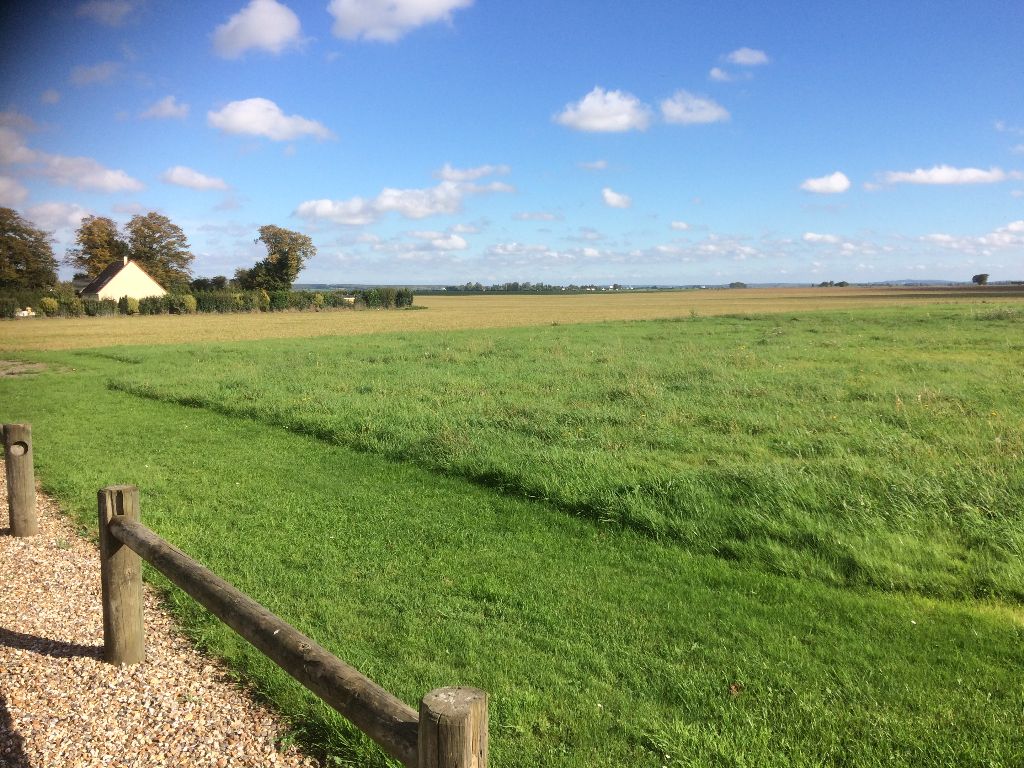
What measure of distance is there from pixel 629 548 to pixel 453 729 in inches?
189

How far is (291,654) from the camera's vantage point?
115 inches

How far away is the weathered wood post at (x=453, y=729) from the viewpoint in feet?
6.55

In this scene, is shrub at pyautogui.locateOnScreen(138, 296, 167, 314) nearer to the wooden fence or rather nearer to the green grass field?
the green grass field

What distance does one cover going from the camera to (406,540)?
6699 millimetres

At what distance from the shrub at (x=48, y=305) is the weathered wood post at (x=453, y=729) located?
6795 cm

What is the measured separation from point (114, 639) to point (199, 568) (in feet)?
4.18

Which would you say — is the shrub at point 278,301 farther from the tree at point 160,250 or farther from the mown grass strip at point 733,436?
the mown grass strip at point 733,436

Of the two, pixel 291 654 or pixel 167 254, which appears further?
pixel 167 254

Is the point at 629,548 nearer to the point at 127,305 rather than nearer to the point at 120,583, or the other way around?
the point at 120,583

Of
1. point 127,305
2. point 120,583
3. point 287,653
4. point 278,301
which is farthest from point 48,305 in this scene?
point 287,653

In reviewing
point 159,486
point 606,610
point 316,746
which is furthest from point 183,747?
point 159,486

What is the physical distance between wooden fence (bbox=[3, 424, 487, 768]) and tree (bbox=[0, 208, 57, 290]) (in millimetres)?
58427

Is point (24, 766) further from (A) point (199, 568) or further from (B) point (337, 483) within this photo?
(B) point (337, 483)

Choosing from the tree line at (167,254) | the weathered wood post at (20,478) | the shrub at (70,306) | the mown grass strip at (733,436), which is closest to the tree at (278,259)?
the tree line at (167,254)
